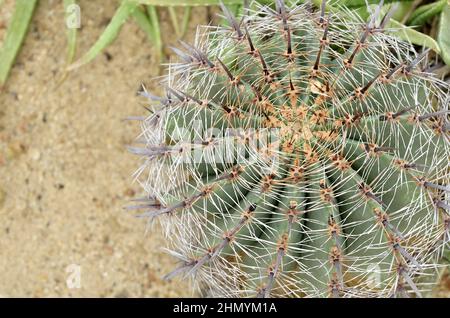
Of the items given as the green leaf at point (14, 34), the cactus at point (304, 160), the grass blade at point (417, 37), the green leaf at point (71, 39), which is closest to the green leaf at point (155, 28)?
the green leaf at point (71, 39)

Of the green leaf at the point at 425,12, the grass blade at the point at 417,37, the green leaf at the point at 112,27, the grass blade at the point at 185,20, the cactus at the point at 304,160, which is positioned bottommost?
the cactus at the point at 304,160

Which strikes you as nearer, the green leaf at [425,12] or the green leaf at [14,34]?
the green leaf at [425,12]

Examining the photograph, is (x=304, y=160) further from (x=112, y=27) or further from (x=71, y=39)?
(x=71, y=39)

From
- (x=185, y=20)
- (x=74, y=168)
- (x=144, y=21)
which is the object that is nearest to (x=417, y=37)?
(x=185, y=20)

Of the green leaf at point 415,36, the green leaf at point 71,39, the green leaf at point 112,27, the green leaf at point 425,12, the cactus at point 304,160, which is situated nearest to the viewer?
the cactus at point 304,160

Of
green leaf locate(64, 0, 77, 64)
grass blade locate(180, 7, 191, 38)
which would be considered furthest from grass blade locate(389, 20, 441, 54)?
green leaf locate(64, 0, 77, 64)

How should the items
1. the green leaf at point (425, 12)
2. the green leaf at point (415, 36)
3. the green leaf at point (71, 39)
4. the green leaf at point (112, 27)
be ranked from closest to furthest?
the green leaf at point (415, 36)
the green leaf at point (425, 12)
the green leaf at point (112, 27)
the green leaf at point (71, 39)

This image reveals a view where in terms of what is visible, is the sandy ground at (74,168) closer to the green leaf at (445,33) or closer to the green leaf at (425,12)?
the green leaf at (425,12)

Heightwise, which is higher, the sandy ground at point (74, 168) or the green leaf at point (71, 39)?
the green leaf at point (71, 39)
